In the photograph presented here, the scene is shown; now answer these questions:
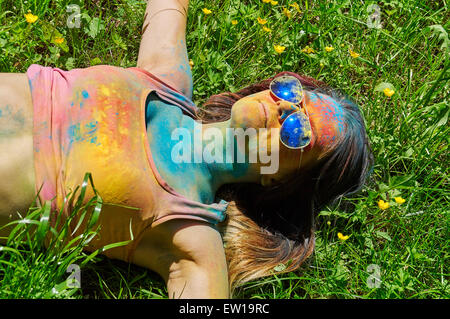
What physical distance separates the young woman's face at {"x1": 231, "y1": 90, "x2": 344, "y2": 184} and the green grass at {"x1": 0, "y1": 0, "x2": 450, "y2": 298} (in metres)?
0.50

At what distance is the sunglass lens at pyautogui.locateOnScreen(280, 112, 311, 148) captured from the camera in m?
2.89

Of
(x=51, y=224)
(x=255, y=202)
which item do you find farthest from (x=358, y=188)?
(x=51, y=224)

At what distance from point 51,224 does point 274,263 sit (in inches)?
50.3

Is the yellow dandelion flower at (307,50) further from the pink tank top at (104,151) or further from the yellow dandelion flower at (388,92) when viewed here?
the pink tank top at (104,151)

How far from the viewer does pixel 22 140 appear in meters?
2.67

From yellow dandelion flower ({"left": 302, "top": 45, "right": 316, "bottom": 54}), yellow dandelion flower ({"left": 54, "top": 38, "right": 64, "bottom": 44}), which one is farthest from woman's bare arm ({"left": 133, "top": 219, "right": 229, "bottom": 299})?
yellow dandelion flower ({"left": 302, "top": 45, "right": 316, "bottom": 54})

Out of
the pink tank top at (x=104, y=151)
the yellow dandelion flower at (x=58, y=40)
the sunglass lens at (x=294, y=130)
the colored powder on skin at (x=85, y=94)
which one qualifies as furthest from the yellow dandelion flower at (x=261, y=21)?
the colored powder on skin at (x=85, y=94)

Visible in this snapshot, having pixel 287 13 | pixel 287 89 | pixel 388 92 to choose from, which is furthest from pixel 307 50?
pixel 287 89

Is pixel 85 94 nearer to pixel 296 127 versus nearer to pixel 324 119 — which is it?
pixel 296 127

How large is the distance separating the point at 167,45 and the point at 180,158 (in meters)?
0.74

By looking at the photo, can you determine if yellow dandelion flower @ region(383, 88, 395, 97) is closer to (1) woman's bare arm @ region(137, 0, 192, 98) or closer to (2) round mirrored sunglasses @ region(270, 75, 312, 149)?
(2) round mirrored sunglasses @ region(270, 75, 312, 149)

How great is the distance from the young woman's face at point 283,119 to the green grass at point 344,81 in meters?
0.50

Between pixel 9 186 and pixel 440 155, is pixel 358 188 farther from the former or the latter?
pixel 9 186

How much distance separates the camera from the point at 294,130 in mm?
2893
